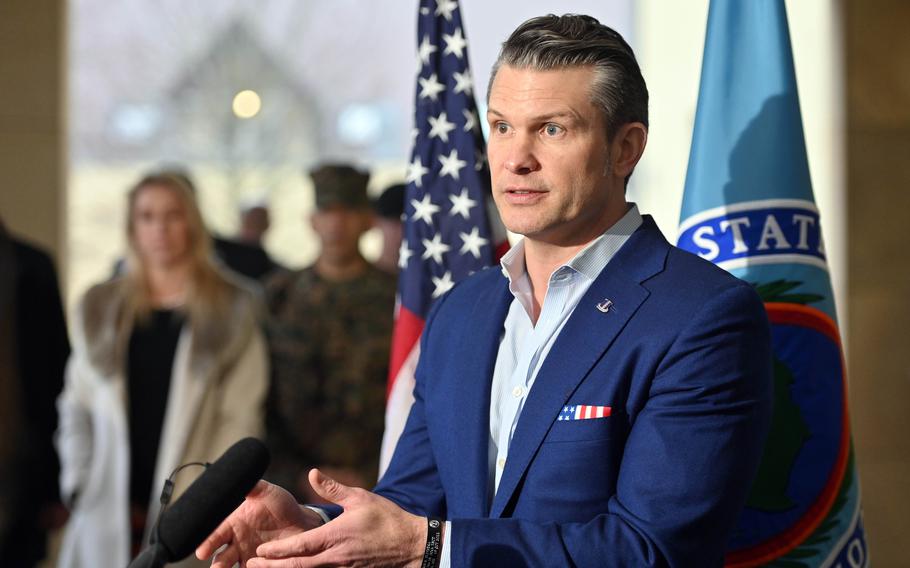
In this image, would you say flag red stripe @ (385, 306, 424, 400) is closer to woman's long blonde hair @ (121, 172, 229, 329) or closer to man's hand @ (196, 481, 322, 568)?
man's hand @ (196, 481, 322, 568)

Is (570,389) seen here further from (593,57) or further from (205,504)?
(205,504)

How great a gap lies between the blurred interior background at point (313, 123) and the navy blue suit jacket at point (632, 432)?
6.08 feet

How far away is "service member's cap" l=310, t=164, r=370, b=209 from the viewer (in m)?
5.46

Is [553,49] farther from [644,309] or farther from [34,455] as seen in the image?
[34,455]

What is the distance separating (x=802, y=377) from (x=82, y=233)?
8985 mm

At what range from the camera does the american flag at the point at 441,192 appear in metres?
3.17

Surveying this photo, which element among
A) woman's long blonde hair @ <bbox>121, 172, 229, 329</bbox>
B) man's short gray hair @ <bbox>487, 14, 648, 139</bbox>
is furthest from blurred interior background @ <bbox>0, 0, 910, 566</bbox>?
man's short gray hair @ <bbox>487, 14, 648, 139</bbox>

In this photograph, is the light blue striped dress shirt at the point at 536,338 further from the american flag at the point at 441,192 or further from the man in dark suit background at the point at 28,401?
the man in dark suit background at the point at 28,401

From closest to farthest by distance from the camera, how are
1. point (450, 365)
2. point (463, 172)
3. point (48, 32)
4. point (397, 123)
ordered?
point (450, 365)
point (463, 172)
point (48, 32)
point (397, 123)

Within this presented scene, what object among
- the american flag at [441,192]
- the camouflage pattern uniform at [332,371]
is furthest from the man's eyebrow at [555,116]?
the camouflage pattern uniform at [332,371]

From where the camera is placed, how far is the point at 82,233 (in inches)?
417

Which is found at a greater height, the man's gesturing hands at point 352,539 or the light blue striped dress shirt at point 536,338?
the light blue striped dress shirt at point 536,338

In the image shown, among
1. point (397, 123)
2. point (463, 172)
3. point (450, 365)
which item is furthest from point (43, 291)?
point (397, 123)

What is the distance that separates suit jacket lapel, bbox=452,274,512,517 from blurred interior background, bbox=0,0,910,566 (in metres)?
1.65
